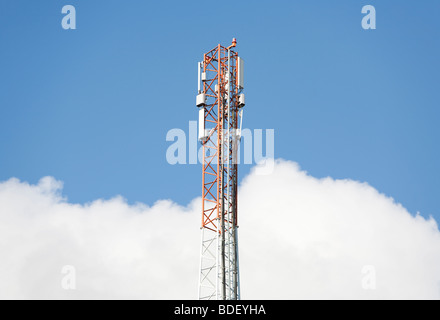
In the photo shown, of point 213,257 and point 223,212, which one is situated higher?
point 223,212

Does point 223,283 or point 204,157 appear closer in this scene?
point 223,283
